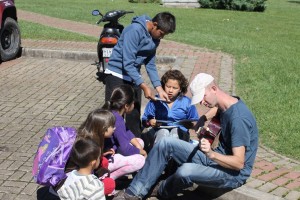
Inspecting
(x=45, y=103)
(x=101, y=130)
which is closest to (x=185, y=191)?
(x=101, y=130)

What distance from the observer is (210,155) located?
13.5 feet

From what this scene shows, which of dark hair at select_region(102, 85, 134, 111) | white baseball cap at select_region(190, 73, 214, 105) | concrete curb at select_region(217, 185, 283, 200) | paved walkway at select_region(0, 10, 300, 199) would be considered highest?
white baseball cap at select_region(190, 73, 214, 105)

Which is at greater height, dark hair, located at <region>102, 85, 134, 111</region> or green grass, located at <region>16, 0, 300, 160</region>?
dark hair, located at <region>102, 85, 134, 111</region>

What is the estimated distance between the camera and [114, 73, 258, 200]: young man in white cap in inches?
167

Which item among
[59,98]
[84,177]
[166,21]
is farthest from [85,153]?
[59,98]

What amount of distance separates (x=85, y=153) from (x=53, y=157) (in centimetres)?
35

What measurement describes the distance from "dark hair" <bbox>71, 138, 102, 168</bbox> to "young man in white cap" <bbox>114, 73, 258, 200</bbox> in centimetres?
73

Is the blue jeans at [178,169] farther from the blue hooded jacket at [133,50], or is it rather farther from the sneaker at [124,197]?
the blue hooded jacket at [133,50]

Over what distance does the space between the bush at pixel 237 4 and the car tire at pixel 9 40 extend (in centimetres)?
1394

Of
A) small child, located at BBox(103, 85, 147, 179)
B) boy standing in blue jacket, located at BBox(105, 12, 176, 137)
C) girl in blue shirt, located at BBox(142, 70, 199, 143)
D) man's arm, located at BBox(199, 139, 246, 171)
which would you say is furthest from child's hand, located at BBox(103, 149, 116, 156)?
man's arm, located at BBox(199, 139, 246, 171)

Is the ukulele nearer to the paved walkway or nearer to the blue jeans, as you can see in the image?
the blue jeans

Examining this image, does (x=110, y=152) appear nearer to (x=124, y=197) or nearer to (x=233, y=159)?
(x=124, y=197)

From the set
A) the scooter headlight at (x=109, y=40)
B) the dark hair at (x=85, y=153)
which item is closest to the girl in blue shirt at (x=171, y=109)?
the dark hair at (x=85, y=153)

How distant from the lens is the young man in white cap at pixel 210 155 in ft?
13.9
